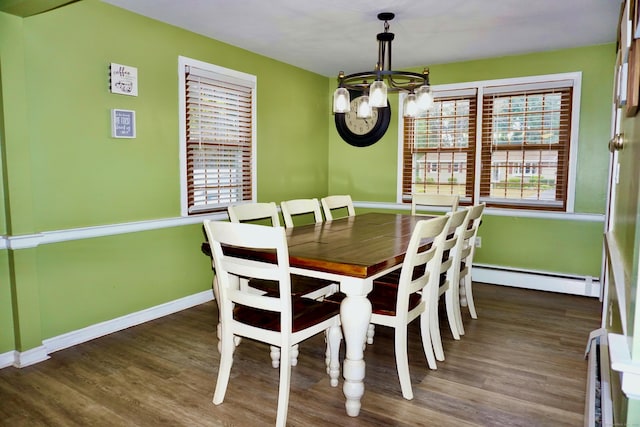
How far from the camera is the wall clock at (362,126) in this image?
506cm

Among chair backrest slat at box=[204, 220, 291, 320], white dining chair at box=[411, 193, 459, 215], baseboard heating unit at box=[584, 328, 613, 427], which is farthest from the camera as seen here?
white dining chair at box=[411, 193, 459, 215]

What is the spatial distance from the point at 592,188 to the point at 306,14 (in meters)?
3.01

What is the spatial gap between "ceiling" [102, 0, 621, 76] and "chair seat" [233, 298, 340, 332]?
2010 millimetres

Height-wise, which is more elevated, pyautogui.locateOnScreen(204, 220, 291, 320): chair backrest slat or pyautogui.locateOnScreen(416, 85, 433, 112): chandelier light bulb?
pyautogui.locateOnScreen(416, 85, 433, 112): chandelier light bulb

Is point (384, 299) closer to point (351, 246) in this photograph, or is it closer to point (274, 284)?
point (351, 246)

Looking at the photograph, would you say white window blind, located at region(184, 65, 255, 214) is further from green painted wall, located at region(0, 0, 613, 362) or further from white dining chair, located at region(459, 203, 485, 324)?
white dining chair, located at region(459, 203, 485, 324)

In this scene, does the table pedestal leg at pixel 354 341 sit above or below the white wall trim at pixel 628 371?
below

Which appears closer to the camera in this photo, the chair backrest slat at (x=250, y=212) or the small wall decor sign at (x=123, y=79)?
the chair backrest slat at (x=250, y=212)

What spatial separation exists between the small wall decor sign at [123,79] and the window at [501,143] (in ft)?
9.62

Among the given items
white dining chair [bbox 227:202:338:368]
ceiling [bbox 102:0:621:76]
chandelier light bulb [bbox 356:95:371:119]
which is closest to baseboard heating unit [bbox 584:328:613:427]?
white dining chair [bbox 227:202:338:368]

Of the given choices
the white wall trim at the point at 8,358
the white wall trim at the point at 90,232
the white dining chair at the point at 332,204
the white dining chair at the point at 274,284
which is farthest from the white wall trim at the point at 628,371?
the white wall trim at the point at 8,358

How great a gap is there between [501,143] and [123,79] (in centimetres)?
349

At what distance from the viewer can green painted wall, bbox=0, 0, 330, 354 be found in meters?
2.57

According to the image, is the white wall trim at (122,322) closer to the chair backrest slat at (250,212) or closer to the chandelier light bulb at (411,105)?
the chair backrest slat at (250,212)
